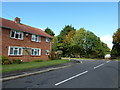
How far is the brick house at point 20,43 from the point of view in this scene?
17.7 meters

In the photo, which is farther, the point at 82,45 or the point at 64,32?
the point at 64,32

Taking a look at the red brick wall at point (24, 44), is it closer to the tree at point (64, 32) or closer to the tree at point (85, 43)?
the tree at point (85, 43)

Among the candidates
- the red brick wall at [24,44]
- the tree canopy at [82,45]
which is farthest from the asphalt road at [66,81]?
the tree canopy at [82,45]

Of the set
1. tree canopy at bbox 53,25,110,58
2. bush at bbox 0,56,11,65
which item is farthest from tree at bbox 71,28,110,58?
bush at bbox 0,56,11,65

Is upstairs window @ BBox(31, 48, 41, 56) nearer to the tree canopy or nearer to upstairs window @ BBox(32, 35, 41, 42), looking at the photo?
upstairs window @ BBox(32, 35, 41, 42)

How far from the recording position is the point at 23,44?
67.0 feet

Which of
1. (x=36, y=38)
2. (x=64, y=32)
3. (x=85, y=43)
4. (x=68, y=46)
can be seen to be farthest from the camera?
(x=64, y=32)

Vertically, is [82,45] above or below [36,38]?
below

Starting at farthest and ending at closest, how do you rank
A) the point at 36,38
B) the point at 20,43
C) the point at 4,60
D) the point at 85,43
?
the point at 85,43, the point at 36,38, the point at 20,43, the point at 4,60

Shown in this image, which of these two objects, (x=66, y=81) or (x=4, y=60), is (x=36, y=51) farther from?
(x=66, y=81)

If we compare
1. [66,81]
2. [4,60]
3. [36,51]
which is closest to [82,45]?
[36,51]

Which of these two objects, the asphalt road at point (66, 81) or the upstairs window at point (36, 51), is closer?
the asphalt road at point (66, 81)

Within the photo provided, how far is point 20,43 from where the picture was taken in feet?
65.4

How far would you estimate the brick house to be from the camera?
696 inches
